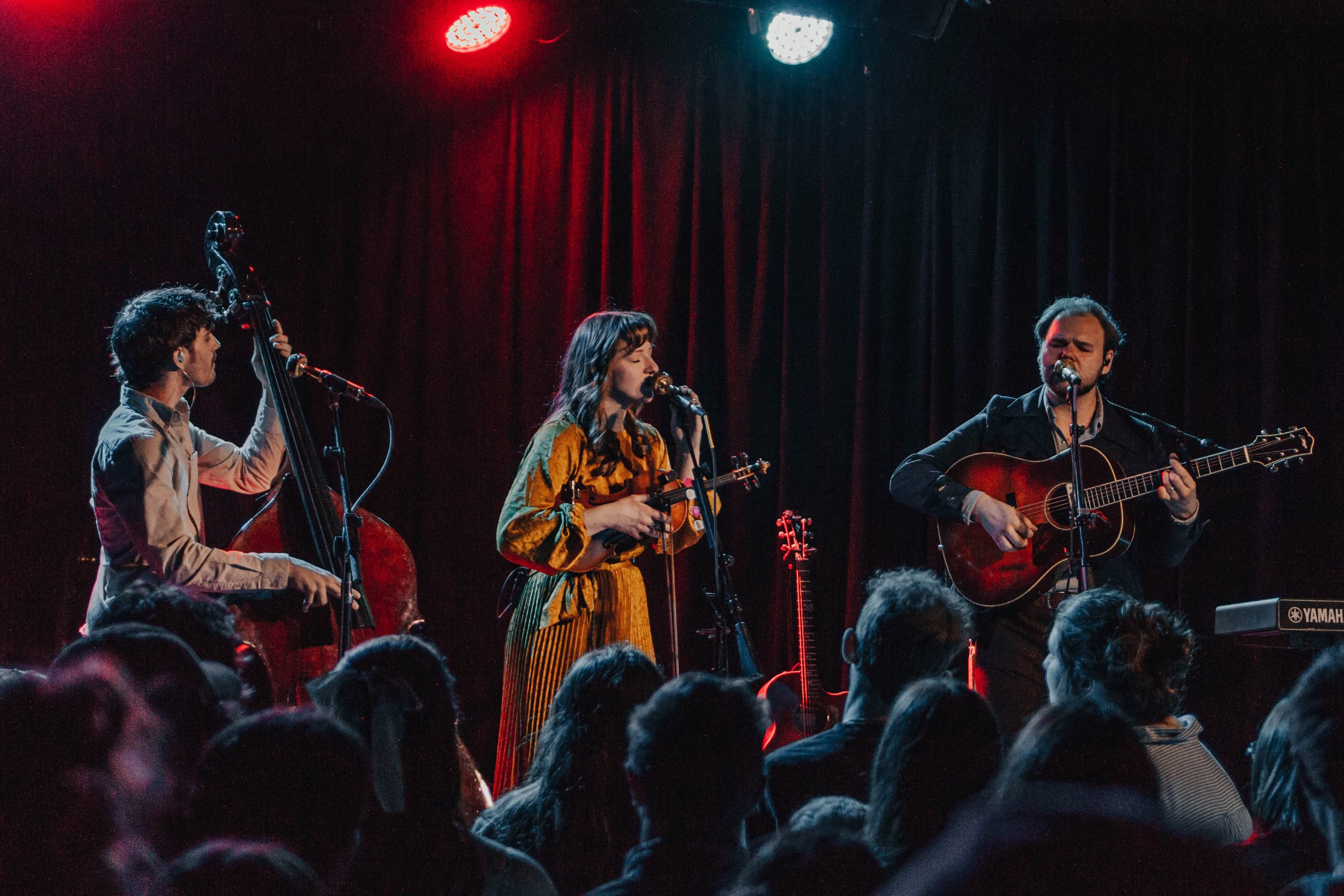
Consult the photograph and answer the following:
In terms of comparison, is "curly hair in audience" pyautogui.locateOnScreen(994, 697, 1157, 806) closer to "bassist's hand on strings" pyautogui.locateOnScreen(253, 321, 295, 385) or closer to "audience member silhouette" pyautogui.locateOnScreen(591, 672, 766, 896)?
"audience member silhouette" pyautogui.locateOnScreen(591, 672, 766, 896)

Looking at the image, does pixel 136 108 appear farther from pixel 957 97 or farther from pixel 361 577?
pixel 957 97

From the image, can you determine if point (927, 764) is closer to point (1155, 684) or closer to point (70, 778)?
point (1155, 684)

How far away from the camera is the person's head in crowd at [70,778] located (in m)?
1.31

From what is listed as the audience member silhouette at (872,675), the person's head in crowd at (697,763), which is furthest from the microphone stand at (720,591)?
the person's head in crowd at (697,763)

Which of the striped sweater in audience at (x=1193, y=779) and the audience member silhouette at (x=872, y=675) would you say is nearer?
the audience member silhouette at (x=872, y=675)

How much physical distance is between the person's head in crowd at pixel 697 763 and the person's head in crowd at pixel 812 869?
454 millimetres

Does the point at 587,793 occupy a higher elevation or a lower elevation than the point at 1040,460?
lower

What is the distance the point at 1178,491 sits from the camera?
388 cm

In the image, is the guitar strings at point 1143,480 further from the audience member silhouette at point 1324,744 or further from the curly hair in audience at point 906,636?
the audience member silhouette at point 1324,744

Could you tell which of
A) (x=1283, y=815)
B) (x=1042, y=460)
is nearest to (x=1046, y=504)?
(x=1042, y=460)

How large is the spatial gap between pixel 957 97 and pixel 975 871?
18.8ft

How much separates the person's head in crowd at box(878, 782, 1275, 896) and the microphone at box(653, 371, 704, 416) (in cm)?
283

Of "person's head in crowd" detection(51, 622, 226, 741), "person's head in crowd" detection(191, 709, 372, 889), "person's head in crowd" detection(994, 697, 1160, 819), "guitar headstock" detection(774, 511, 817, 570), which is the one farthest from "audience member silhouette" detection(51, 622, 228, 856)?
"guitar headstock" detection(774, 511, 817, 570)

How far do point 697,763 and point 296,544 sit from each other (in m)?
2.47
